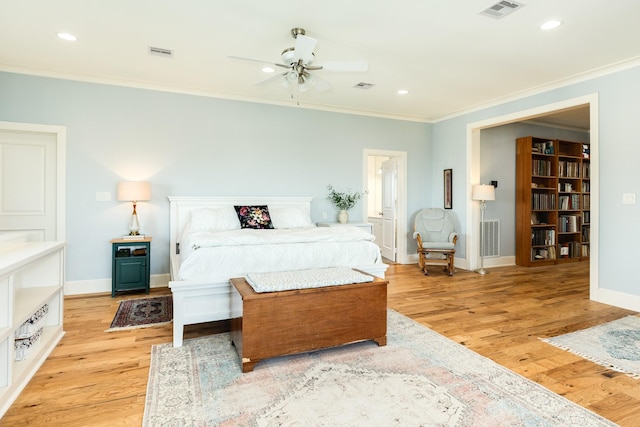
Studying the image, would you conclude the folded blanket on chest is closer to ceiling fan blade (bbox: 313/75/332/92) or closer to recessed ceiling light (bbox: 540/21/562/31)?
ceiling fan blade (bbox: 313/75/332/92)

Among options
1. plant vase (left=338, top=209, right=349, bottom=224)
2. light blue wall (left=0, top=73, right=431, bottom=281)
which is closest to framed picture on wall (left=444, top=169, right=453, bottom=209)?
light blue wall (left=0, top=73, right=431, bottom=281)

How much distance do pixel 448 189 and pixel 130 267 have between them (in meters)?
4.92

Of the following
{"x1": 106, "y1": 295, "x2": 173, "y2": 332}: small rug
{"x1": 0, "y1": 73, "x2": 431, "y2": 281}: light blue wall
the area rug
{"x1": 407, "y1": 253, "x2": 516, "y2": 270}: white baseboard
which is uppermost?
{"x1": 0, "y1": 73, "x2": 431, "y2": 281}: light blue wall

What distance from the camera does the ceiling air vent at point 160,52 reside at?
340 cm

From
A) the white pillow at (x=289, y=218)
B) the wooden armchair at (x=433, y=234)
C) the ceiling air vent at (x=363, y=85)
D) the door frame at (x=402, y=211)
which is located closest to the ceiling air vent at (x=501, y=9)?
the ceiling air vent at (x=363, y=85)

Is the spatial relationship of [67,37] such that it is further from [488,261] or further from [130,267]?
[488,261]

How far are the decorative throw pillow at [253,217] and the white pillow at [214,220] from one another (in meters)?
0.08

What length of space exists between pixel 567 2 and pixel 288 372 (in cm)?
331

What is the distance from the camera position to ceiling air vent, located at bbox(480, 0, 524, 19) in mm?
2596

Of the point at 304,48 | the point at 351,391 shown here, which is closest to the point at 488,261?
the point at 351,391

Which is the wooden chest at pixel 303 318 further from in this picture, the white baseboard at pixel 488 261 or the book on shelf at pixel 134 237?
the white baseboard at pixel 488 261

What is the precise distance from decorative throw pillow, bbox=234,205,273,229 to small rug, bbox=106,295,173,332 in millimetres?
1238

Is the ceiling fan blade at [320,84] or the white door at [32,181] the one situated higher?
the ceiling fan blade at [320,84]

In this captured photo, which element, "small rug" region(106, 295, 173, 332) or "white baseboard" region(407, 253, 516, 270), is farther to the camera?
"white baseboard" region(407, 253, 516, 270)
